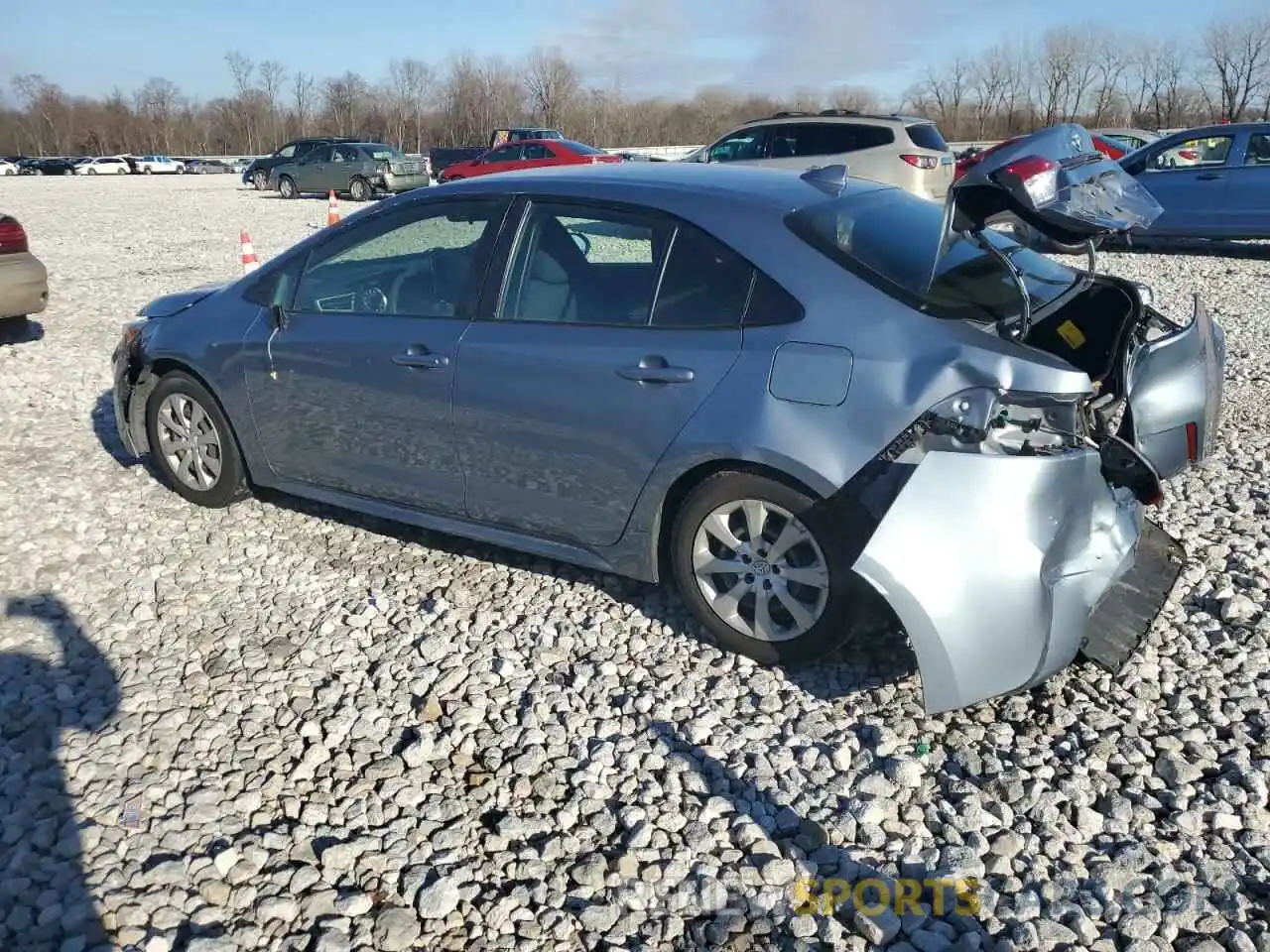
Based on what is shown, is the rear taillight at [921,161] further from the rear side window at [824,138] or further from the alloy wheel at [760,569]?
the alloy wheel at [760,569]

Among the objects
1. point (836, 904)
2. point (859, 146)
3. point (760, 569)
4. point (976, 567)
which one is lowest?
point (836, 904)

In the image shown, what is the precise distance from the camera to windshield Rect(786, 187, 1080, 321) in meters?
3.32

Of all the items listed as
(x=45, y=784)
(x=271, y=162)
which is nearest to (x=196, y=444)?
(x=45, y=784)

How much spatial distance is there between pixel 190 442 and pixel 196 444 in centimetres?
6

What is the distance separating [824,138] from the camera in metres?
16.1

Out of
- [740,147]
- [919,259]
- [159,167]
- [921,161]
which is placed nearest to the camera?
[919,259]

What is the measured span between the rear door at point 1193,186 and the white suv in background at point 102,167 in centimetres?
6237

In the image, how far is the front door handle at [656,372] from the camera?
3504mm

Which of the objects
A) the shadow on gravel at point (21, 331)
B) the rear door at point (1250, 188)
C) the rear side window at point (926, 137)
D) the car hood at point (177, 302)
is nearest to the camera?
the car hood at point (177, 302)

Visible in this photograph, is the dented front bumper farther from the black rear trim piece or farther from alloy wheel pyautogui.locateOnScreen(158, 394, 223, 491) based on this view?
alloy wheel pyautogui.locateOnScreen(158, 394, 223, 491)

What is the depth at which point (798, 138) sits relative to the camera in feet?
53.2

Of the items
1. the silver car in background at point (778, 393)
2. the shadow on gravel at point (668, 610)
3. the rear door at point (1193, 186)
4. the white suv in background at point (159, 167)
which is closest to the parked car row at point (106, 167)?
the white suv in background at point (159, 167)

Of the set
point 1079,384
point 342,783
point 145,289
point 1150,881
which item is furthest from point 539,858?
point 145,289

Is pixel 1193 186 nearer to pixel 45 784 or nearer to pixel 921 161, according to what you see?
pixel 921 161
